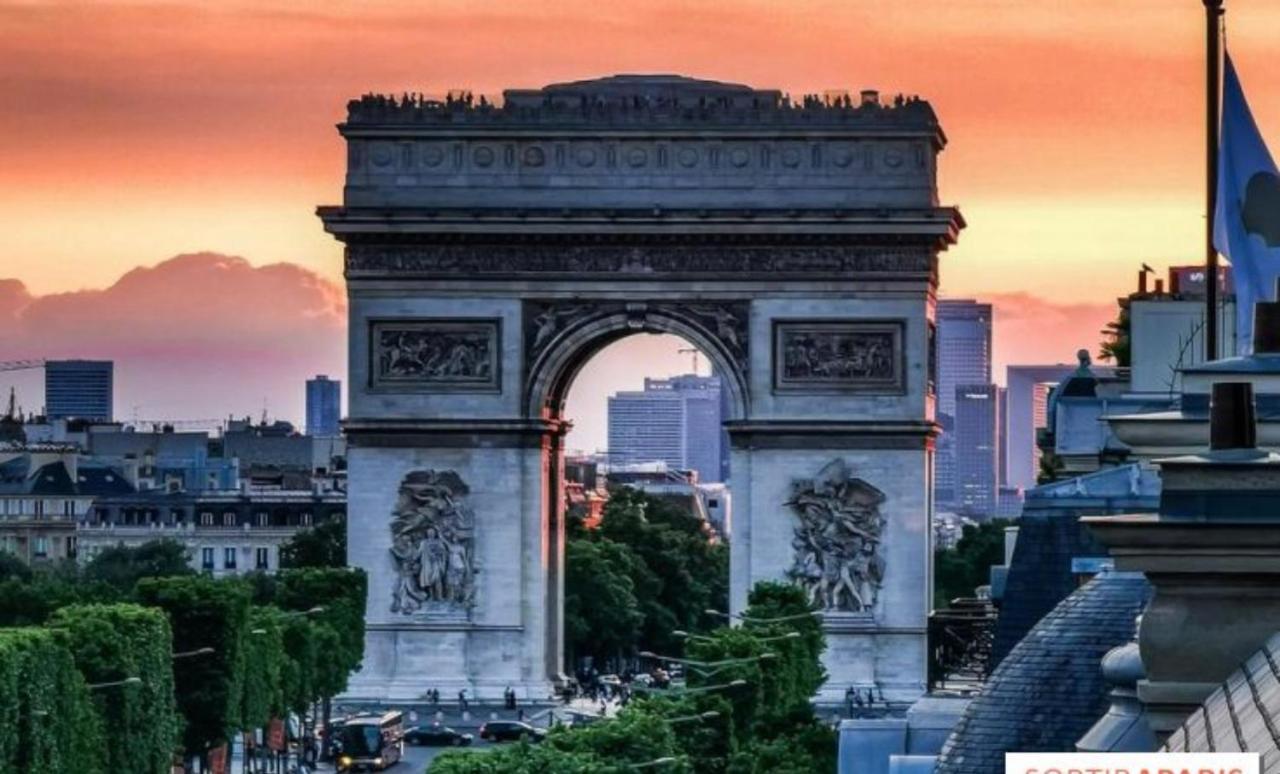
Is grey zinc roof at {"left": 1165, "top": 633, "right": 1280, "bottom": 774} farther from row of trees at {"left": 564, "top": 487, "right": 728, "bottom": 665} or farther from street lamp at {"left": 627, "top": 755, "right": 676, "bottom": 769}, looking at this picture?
row of trees at {"left": 564, "top": 487, "right": 728, "bottom": 665}

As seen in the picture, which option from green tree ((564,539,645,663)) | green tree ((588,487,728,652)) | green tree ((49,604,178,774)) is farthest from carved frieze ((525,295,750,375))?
green tree ((588,487,728,652))

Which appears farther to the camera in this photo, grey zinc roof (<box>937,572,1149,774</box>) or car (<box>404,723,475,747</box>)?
car (<box>404,723,475,747</box>)

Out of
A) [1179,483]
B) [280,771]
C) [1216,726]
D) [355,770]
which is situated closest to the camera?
[1216,726]

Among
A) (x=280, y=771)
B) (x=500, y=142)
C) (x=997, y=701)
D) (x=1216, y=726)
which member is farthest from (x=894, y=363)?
(x=1216, y=726)

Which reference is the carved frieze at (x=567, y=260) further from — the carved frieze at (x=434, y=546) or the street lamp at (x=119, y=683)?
the street lamp at (x=119, y=683)

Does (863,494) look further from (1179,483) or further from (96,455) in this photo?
(96,455)

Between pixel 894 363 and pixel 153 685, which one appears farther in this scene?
pixel 894 363
